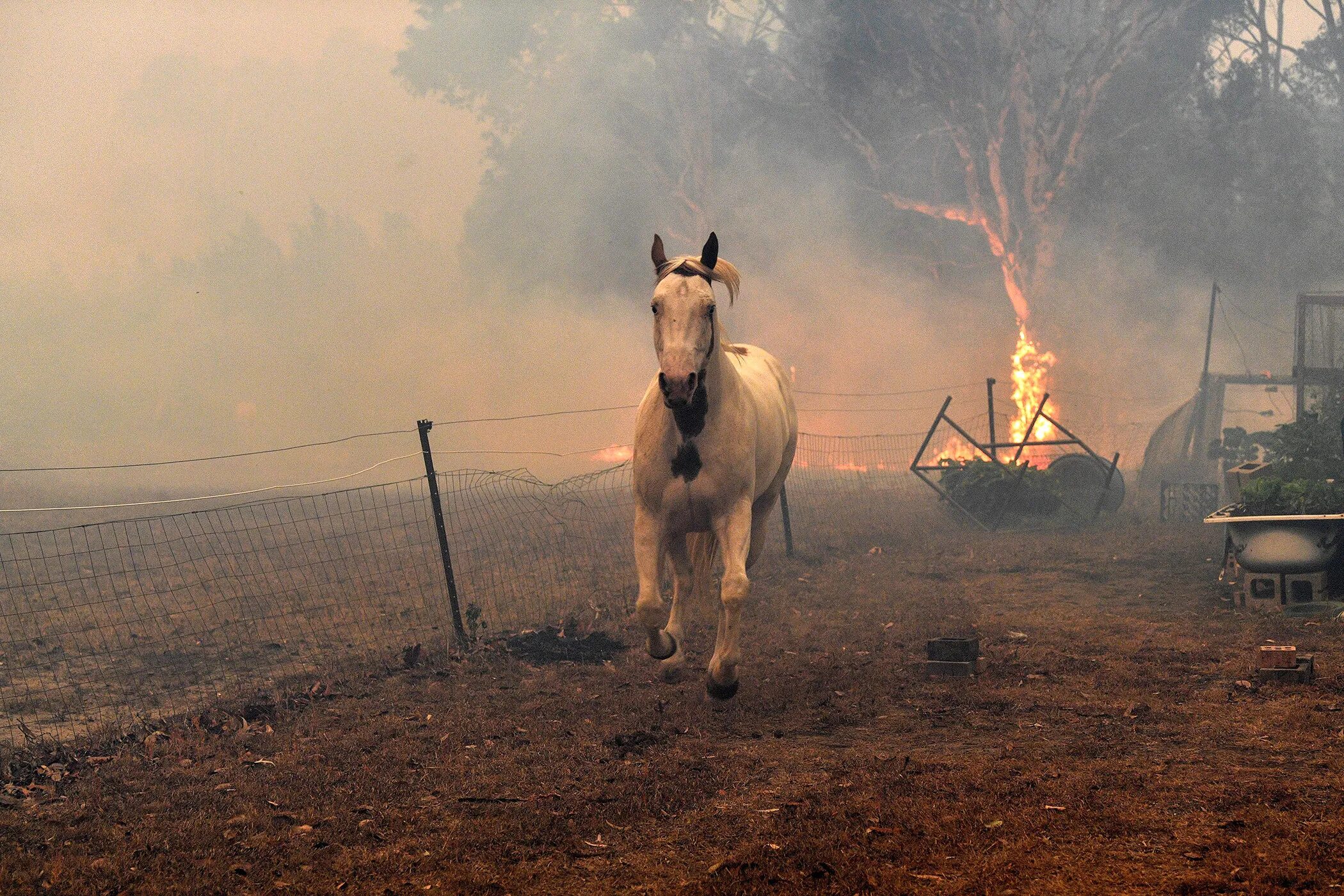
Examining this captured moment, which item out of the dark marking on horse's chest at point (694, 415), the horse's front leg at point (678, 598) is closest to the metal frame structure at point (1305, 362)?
the horse's front leg at point (678, 598)

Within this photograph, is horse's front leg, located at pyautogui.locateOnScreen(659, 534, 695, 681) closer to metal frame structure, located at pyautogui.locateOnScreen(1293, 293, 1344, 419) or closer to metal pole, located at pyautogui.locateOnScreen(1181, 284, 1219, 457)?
metal frame structure, located at pyautogui.locateOnScreen(1293, 293, 1344, 419)

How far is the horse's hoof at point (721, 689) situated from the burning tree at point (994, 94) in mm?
24129

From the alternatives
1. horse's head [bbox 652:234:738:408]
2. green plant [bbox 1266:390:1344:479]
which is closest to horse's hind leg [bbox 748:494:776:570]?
horse's head [bbox 652:234:738:408]

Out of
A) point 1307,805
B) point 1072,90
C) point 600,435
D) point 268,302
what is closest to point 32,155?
point 268,302

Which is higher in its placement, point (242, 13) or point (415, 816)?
point (242, 13)

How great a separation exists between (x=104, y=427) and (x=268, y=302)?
693 centimetres

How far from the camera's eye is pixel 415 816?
5621 millimetres

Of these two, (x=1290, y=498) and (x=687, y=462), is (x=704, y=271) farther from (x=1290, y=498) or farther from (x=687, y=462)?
(x=1290, y=498)

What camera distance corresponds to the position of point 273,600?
43.7 ft

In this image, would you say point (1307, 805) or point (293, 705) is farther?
point (293, 705)

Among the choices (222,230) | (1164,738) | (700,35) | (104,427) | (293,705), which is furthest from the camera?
(222,230)

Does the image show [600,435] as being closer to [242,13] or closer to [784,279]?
[784,279]

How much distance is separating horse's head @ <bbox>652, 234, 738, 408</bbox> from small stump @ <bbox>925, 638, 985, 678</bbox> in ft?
10.3

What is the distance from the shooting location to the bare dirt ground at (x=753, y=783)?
15.7ft
